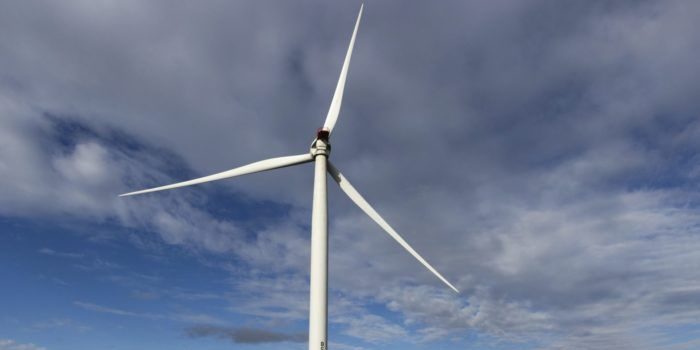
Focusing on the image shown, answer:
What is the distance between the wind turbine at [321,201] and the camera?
4766cm

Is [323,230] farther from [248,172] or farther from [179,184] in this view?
[179,184]

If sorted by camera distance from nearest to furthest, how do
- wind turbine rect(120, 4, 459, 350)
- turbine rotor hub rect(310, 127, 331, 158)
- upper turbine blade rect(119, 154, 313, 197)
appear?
wind turbine rect(120, 4, 459, 350) < turbine rotor hub rect(310, 127, 331, 158) < upper turbine blade rect(119, 154, 313, 197)

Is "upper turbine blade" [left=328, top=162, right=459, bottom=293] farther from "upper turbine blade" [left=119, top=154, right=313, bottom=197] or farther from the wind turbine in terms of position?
"upper turbine blade" [left=119, top=154, right=313, bottom=197]

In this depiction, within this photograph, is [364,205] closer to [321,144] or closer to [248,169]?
[321,144]

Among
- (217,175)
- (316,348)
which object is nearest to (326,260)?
(316,348)

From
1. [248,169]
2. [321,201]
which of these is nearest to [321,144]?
[321,201]

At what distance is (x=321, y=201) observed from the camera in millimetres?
53406

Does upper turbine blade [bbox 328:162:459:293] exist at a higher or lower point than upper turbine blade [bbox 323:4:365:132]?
lower

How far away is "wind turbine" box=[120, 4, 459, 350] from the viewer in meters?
47.7

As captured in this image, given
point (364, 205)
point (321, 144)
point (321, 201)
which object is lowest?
point (321, 201)

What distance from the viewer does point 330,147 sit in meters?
61.5

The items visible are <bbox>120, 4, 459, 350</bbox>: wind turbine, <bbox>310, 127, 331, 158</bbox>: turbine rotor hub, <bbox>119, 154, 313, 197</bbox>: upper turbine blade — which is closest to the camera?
<bbox>120, 4, 459, 350</bbox>: wind turbine

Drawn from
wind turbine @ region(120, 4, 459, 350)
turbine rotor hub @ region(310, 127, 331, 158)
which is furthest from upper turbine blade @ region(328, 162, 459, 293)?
turbine rotor hub @ region(310, 127, 331, 158)

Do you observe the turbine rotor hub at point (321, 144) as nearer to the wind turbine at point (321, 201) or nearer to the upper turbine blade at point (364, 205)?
the wind turbine at point (321, 201)
